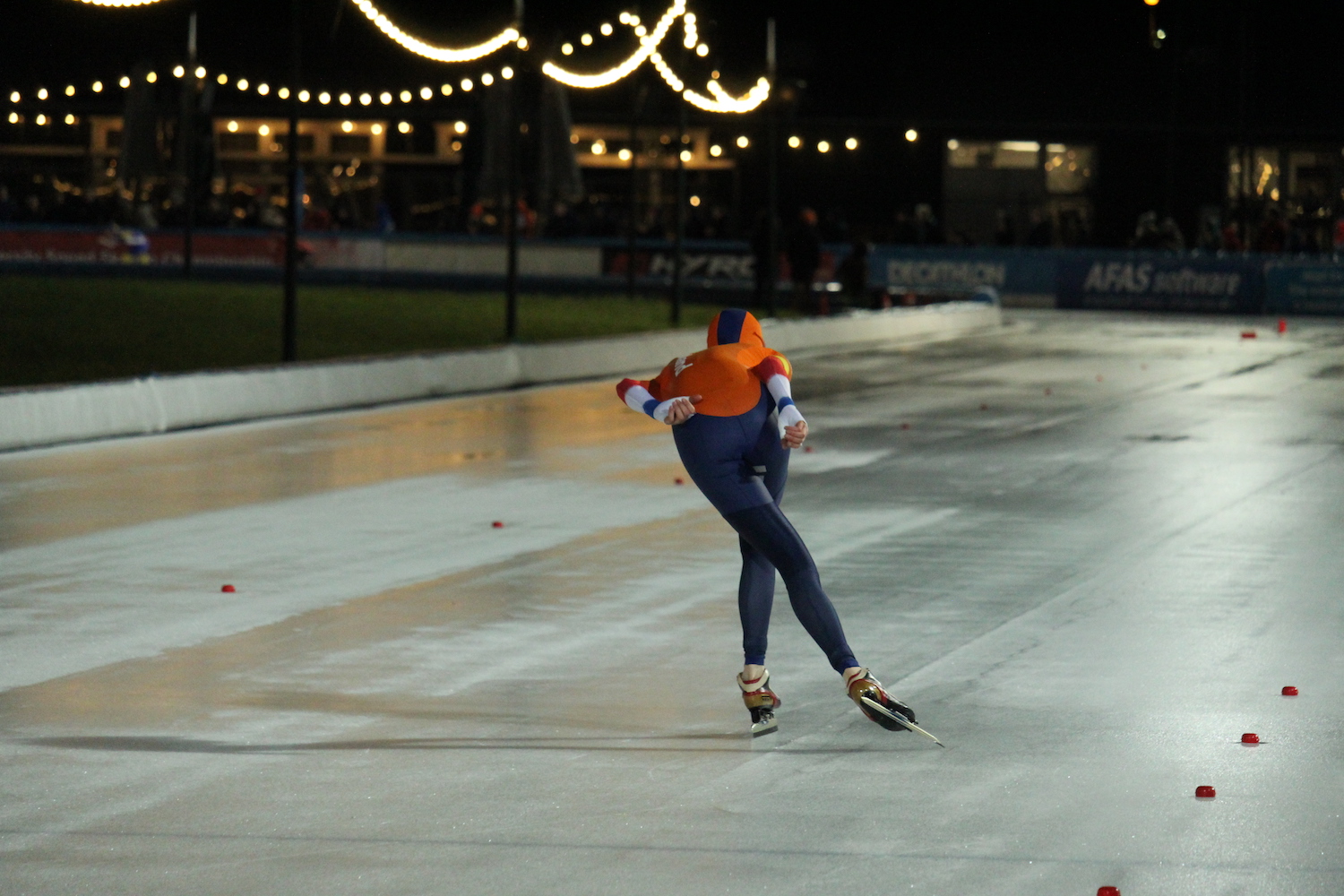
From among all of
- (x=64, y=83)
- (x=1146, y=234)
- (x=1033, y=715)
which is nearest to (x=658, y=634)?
(x=1033, y=715)

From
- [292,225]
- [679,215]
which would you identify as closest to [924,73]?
[679,215]

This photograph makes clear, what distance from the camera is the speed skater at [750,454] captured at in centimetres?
795

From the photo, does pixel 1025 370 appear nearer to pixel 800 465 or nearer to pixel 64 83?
pixel 800 465

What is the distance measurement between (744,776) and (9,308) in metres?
28.6

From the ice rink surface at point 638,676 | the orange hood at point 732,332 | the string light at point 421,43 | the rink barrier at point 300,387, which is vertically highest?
the string light at point 421,43

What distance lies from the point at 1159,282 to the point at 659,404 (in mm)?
37587

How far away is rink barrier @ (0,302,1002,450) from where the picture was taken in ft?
59.5

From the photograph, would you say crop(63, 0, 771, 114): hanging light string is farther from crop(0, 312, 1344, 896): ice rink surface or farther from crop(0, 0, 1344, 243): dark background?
crop(0, 0, 1344, 243): dark background

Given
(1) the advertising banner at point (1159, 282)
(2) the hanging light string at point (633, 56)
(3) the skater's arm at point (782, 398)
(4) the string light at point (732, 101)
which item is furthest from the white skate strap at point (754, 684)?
(1) the advertising banner at point (1159, 282)

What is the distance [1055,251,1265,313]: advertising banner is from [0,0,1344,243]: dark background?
35.4 ft

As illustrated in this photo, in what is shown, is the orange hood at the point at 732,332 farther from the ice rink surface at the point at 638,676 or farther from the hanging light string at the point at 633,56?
the hanging light string at the point at 633,56

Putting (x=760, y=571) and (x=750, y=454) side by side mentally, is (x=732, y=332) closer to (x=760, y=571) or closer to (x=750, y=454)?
(x=750, y=454)

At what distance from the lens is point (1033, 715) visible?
823cm

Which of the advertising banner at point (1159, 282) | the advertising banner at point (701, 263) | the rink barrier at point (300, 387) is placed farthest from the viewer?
the advertising banner at point (701, 263)
